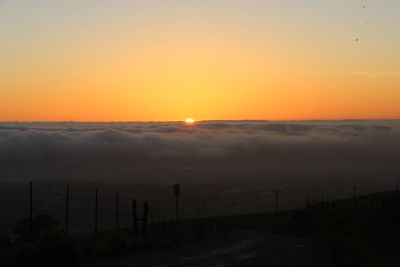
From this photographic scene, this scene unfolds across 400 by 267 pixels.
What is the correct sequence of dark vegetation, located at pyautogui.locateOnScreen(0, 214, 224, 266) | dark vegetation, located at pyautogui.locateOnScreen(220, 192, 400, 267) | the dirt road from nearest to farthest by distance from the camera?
dark vegetation, located at pyautogui.locateOnScreen(0, 214, 224, 266) → the dirt road → dark vegetation, located at pyautogui.locateOnScreen(220, 192, 400, 267)

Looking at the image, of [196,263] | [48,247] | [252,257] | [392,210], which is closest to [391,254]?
[252,257]

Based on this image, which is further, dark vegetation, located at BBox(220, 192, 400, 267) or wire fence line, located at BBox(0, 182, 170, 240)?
wire fence line, located at BBox(0, 182, 170, 240)

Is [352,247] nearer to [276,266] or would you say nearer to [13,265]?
[276,266]

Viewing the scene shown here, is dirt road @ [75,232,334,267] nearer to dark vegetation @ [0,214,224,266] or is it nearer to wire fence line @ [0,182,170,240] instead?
dark vegetation @ [0,214,224,266]

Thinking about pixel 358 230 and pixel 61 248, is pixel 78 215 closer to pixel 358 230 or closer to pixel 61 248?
pixel 358 230

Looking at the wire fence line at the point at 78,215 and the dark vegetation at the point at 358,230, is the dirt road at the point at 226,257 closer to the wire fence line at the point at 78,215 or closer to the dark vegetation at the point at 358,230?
the dark vegetation at the point at 358,230

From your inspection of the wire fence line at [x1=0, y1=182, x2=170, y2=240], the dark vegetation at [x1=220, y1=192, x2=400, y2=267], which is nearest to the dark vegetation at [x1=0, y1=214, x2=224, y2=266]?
the wire fence line at [x1=0, y1=182, x2=170, y2=240]

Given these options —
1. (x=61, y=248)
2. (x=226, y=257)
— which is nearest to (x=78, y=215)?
(x=226, y=257)

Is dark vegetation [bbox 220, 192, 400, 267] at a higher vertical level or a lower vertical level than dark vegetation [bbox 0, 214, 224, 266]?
lower

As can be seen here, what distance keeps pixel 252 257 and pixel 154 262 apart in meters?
4.91

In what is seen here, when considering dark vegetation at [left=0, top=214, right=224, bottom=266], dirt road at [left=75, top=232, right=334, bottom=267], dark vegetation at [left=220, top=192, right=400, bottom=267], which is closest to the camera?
dark vegetation at [left=0, top=214, right=224, bottom=266]

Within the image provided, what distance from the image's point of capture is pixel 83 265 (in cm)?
1919

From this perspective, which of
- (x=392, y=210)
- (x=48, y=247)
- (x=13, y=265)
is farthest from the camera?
(x=392, y=210)

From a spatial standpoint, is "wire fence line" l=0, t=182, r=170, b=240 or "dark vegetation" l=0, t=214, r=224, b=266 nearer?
"dark vegetation" l=0, t=214, r=224, b=266
